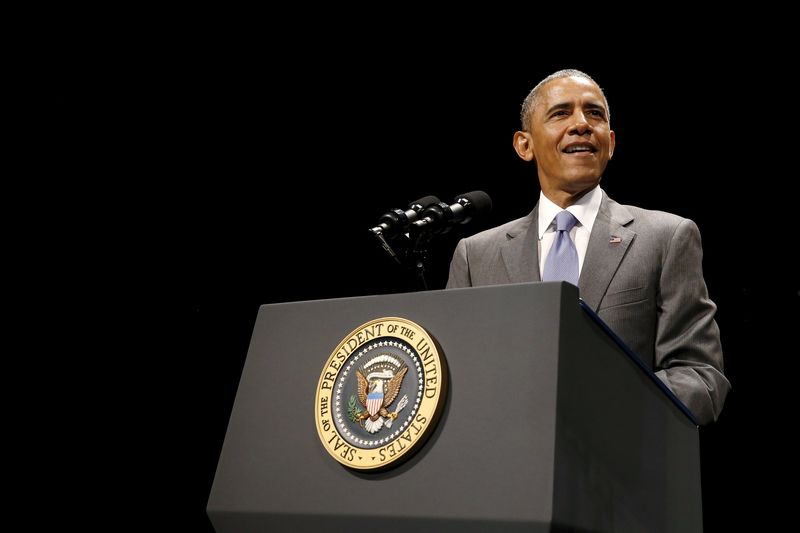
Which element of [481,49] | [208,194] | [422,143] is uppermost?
[481,49]

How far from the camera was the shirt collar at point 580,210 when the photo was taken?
1909 millimetres

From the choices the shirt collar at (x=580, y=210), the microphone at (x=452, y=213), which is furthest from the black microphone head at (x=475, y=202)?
the shirt collar at (x=580, y=210)

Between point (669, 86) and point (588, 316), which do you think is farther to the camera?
point (669, 86)

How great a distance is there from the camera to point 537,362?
1062mm

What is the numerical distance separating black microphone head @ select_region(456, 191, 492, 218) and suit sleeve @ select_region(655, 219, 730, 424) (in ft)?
1.30

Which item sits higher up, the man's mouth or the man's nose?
the man's nose

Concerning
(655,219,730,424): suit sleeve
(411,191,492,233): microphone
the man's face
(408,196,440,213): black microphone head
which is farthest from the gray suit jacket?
(408,196,440,213): black microphone head

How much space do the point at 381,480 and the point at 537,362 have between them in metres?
0.27

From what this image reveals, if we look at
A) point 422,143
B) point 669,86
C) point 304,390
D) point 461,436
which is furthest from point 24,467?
point 669,86

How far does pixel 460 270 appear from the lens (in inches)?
82.0

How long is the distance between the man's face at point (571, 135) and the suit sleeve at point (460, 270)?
0.84 ft

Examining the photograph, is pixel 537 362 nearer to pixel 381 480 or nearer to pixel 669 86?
pixel 381 480

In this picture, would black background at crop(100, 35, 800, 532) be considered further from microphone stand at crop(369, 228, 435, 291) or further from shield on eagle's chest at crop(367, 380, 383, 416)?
shield on eagle's chest at crop(367, 380, 383, 416)

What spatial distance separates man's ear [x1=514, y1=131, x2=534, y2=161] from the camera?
2107 millimetres
